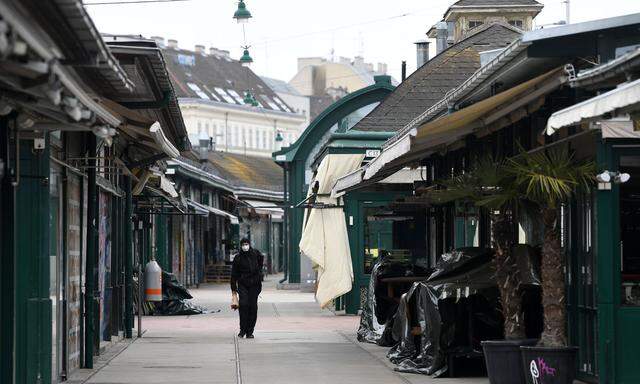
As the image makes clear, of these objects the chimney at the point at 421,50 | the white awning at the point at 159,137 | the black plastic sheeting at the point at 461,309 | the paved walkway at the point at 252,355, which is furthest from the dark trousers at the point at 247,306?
the chimney at the point at 421,50

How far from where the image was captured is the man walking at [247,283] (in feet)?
79.8

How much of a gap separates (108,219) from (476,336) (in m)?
6.77

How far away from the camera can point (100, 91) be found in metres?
15.5

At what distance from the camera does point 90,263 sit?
18.1m

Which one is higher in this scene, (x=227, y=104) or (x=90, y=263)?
(x=227, y=104)

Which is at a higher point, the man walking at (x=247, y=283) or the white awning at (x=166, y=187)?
the white awning at (x=166, y=187)

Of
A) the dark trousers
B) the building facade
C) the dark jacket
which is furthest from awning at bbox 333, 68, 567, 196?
the building facade

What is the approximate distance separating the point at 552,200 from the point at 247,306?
1109 centimetres

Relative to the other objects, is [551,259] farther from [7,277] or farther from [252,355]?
[252,355]

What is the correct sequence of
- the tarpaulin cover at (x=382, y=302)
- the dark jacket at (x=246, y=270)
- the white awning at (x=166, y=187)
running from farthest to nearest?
the white awning at (x=166, y=187) → the dark jacket at (x=246, y=270) → the tarpaulin cover at (x=382, y=302)

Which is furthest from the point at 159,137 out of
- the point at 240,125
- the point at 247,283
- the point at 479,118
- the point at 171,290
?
the point at 240,125

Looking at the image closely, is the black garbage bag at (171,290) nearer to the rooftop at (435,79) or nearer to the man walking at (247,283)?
the rooftop at (435,79)

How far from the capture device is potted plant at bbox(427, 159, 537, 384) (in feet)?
47.1

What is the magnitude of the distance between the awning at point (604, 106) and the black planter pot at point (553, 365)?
2376 millimetres
